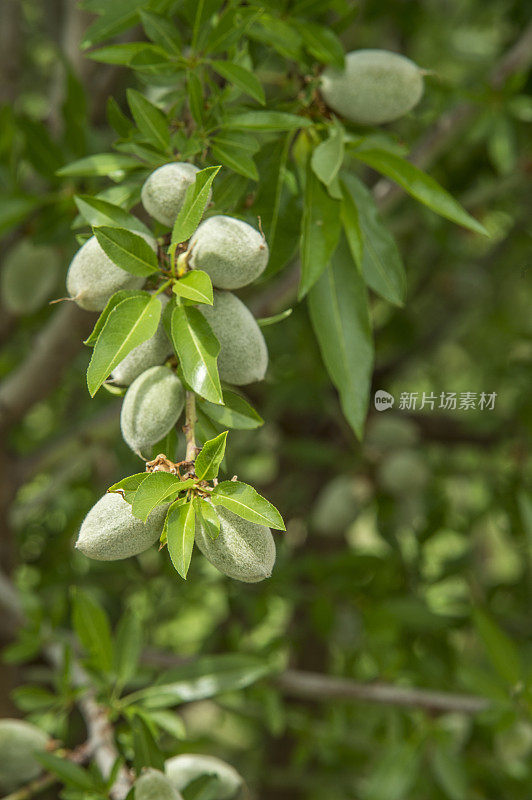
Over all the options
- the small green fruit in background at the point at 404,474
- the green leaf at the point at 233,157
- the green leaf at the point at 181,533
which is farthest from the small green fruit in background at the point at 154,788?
the small green fruit in background at the point at 404,474

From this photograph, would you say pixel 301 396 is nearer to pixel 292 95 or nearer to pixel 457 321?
pixel 457 321

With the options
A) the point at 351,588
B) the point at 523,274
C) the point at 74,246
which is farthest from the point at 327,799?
the point at 74,246

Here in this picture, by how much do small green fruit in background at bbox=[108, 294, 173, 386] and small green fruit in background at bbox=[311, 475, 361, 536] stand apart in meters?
1.05

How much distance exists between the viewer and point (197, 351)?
1.59 ft

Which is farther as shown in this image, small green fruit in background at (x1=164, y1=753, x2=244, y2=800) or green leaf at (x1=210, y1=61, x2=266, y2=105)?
small green fruit in background at (x1=164, y1=753, x2=244, y2=800)

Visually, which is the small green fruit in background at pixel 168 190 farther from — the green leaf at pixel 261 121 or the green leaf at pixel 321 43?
the green leaf at pixel 321 43

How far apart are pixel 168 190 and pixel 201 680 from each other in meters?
0.58

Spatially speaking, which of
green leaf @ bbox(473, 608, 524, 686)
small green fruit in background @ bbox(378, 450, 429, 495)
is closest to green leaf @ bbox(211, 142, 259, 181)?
green leaf @ bbox(473, 608, 524, 686)

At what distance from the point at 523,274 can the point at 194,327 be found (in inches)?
54.7

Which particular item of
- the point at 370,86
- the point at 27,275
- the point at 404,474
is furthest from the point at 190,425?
the point at 404,474

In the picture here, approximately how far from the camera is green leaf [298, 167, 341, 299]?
65 cm

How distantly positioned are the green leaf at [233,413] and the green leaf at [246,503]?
8cm

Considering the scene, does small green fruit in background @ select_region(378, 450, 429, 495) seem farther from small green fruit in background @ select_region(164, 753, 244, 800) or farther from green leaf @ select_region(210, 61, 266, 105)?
green leaf @ select_region(210, 61, 266, 105)

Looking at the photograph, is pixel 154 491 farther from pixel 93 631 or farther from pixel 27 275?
pixel 27 275
